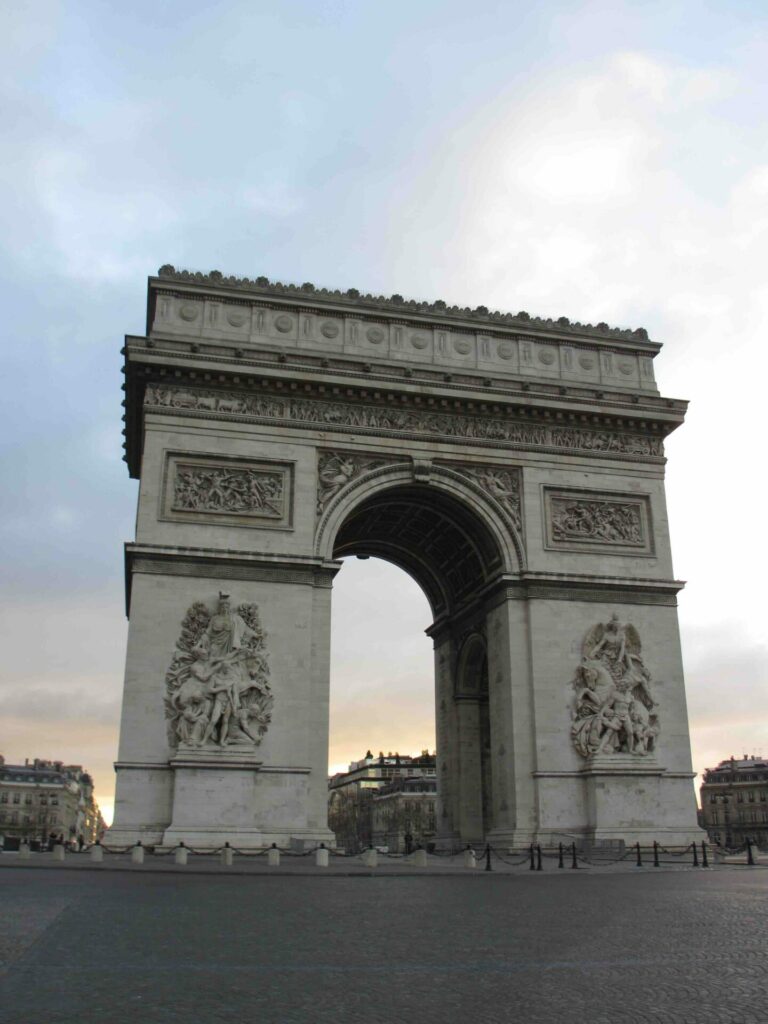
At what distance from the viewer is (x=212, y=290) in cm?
3039

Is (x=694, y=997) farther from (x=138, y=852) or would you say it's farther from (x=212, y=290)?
(x=212, y=290)

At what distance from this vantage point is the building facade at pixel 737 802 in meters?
104

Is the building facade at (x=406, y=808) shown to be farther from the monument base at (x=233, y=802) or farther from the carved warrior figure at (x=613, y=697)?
the monument base at (x=233, y=802)

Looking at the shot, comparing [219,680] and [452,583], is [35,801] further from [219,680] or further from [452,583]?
[219,680]

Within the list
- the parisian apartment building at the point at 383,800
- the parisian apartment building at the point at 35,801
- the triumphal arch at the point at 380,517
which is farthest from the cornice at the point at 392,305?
the parisian apartment building at the point at 35,801

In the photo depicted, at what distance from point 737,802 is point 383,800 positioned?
3830 centimetres

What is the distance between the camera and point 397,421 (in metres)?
30.4

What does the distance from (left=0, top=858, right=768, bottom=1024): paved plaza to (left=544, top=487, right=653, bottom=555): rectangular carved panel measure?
16.9 m

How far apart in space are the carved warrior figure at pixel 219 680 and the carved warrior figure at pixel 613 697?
8871 millimetres

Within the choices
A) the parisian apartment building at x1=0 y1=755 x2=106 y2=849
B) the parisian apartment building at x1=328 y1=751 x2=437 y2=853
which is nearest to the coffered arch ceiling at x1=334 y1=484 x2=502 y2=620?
the parisian apartment building at x1=328 y1=751 x2=437 y2=853

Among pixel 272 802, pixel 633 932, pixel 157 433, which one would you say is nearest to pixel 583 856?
pixel 272 802

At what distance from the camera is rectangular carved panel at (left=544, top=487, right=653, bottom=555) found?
3069 centimetres

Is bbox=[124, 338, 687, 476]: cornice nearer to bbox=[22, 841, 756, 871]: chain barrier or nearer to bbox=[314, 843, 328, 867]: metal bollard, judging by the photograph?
bbox=[22, 841, 756, 871]: chain barrier

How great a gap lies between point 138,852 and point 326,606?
8.44 metres
